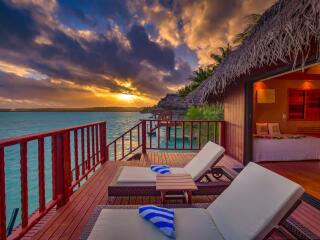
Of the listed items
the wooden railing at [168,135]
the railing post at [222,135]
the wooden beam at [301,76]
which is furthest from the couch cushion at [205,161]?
the wooden beam at [301,76]

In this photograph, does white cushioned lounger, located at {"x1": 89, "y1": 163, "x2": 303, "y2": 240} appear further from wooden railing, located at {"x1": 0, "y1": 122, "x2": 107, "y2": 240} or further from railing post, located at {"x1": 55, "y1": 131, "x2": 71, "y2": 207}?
railing post, located at {"x1": 55, "y1": 131, "x2": 71, "y2": 207}

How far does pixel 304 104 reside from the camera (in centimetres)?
647

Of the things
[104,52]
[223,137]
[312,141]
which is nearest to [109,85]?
[104,52]

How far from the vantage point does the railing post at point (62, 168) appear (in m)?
2.71

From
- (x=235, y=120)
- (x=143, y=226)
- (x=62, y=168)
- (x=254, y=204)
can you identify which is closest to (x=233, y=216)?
(x=254, y=204)

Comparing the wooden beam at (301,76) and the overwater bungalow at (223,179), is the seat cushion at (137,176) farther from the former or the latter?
the wooden beam at (301,76)

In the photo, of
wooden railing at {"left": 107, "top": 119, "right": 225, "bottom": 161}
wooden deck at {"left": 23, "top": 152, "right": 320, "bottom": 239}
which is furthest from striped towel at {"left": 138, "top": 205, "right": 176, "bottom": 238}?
wooden railing at {"left": 107, "top": 119, "right": 225, "bottom": 161}

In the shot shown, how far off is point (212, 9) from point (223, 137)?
4544mm

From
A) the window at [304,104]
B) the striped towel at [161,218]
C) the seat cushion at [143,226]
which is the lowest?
the seat cushion at [143,226]

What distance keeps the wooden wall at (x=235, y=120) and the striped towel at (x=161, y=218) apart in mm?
3788

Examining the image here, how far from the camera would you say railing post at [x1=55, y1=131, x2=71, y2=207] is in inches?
107

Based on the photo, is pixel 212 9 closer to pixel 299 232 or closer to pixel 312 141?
pixel 312 141

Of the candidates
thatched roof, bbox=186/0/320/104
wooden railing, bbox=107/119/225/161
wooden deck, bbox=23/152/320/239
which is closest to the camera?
wooden deck, bbox=23/152/320/239

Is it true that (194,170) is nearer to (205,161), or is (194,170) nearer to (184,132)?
(205,161)
